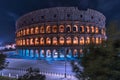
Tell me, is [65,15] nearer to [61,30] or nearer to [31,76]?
[61,30]

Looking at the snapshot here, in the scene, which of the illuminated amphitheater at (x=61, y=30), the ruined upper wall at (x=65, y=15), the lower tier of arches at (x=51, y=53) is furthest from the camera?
the ruined upper wall at (x=65, y=15)

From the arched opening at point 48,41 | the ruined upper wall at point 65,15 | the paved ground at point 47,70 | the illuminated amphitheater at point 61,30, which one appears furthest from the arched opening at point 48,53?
the paved ground at point 47,70

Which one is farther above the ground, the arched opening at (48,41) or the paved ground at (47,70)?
the arched opening at (48,41)

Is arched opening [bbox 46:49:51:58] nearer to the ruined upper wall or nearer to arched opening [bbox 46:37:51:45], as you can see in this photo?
arched opening [bbox 46:37:51:45]

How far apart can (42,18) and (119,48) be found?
6450 centimetres

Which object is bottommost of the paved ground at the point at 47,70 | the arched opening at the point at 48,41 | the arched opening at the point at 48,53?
the paved ground at the point at 47,70

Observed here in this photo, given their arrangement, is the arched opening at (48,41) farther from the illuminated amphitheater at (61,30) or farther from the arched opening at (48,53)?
the arched opening at (48,53)

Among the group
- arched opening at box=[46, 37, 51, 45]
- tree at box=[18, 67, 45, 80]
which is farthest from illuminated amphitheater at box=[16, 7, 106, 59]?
tree at box=[18, 67, 45, 80]

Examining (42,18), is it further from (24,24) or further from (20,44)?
(20,44)

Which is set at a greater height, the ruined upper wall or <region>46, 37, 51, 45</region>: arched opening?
the ruined upper wall

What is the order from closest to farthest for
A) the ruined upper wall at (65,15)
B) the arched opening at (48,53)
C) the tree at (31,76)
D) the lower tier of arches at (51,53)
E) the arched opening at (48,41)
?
the tree at (31,76) < the lower tier of arches at (51,53) < the ruined upper wall at (65,15) < the arched opening at (48,53) < the arched opening at (48,41)

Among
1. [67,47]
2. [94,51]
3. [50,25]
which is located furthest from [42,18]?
[94,51]

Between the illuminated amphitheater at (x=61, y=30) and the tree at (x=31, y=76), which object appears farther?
the illuminated amphitheater at (x=61, y=30)

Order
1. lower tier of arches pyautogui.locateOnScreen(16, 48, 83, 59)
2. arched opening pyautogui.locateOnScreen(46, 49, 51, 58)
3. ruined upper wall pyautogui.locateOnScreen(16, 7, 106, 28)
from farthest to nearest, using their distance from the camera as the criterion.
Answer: arched opening pyautogui.locateOnScreen(46, 49, 51, 58) < ruined upper wall pyautogui.locateOnScreen(16, 7, 106, 28) < lower tier of arches pyautogui.locateOnScreen(16, 48, 83, 59)
